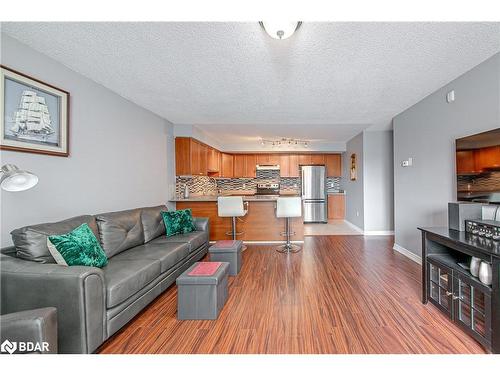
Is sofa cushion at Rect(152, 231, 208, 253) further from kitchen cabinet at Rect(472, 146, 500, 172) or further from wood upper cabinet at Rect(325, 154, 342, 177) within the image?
wood upper cabinet at Rect(325, 154, 342, 177)

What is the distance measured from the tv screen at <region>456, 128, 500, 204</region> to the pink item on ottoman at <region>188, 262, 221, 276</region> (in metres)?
2.61

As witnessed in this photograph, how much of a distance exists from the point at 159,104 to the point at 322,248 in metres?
3.73

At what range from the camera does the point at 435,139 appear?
2.98m

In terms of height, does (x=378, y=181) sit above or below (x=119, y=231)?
above

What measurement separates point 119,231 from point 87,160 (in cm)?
90

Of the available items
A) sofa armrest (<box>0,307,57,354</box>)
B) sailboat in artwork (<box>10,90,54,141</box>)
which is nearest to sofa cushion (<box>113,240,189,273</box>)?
sofa armrest (<box>0,307,57,354</box>)

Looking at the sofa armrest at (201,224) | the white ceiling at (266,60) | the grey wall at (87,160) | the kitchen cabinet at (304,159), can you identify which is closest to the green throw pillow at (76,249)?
the grey wall at (87,160)

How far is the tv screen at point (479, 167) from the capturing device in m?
2.05

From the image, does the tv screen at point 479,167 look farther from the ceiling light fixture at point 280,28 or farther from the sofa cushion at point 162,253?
the sofa cushion at point 162,253

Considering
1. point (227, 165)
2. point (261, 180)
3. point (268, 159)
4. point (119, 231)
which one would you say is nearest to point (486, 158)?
point (119, 231)

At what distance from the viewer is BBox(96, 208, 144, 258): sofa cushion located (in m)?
2.39

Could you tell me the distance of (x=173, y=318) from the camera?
79.9 inches

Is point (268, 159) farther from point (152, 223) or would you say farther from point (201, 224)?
point (152, 223)
